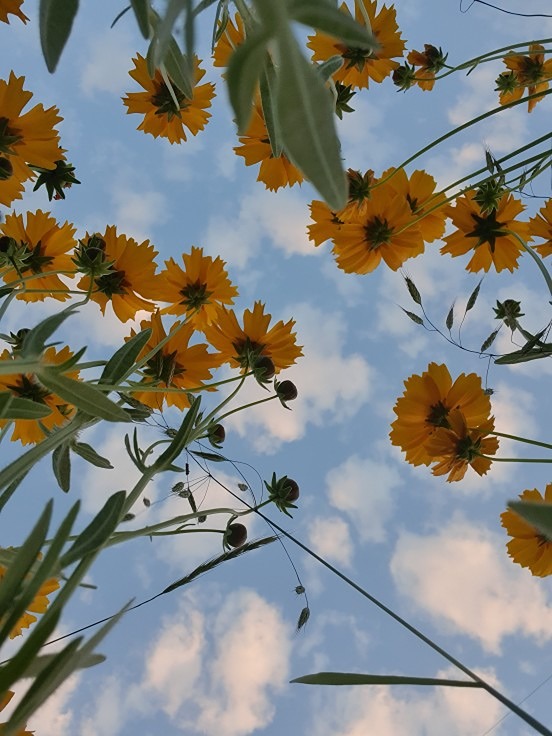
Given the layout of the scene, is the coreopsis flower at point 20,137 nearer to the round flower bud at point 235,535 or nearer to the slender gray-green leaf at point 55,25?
the slender gray-green leaf at point 55,25

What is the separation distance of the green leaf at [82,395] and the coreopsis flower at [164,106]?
532 millimetres

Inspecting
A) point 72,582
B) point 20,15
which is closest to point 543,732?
point 72,582

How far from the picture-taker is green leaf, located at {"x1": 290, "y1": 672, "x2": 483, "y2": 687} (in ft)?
1.13

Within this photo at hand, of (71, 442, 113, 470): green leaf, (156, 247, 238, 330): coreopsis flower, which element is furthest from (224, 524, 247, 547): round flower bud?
(156, 247, 238, 330): coreopsis flower

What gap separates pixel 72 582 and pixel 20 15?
0.57 metres

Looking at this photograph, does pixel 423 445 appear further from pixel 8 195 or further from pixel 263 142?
pixel 8 195

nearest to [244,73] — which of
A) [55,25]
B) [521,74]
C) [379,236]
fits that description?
[55,25]

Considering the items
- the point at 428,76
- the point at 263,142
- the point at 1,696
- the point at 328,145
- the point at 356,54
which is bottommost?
the point at 1,696

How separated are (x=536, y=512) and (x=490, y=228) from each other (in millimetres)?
689

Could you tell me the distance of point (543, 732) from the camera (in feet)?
0.94

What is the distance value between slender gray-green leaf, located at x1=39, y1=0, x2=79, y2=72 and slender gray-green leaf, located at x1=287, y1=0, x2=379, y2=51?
19 cm

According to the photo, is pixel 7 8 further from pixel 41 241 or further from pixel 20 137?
pixel 41 241

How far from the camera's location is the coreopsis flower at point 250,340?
0.91 meters

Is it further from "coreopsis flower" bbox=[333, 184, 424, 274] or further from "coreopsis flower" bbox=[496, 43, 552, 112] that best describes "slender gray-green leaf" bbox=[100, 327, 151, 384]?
"coreopsis flower" bbox=[496, 43, 552, 112]
